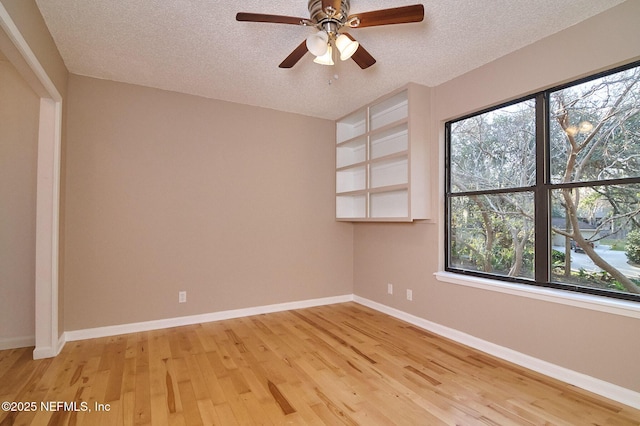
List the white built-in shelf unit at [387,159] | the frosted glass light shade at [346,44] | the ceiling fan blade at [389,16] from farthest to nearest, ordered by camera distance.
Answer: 1. the white built-in shelf unit at [387,159]
2. the frosted glass light shade at [346,44]
3. the ceiling fan blade at [389,16]

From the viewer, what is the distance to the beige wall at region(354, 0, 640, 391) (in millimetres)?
2068

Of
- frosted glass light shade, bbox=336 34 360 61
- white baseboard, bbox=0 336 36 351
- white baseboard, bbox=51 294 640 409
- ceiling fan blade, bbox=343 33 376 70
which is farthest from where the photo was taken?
white baseboard, bbox=0 336 36 351

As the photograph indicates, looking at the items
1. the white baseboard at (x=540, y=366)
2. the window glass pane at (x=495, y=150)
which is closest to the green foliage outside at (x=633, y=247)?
the window glass pane at (x=495, y=150)

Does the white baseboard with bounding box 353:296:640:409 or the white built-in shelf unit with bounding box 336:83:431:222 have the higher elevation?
the white built-in shelf unit with bounding box 336:83:431:222

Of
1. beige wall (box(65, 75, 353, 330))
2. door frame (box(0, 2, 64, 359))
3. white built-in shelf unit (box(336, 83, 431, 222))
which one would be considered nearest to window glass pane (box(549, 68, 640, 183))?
white built-in shelf unit (box(336, 83, 431, 222))

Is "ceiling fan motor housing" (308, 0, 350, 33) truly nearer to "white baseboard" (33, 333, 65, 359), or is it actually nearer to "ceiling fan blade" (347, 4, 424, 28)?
"ceiling fan blade" (347, 4, 424, 28)

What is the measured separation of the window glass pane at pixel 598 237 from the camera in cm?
211

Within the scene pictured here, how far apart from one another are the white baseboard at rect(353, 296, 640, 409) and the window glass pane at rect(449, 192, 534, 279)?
646mm

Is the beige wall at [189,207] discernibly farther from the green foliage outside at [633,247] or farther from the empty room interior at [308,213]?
the green foliage outside at [633,247]

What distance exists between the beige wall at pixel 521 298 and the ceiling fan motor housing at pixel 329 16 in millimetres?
1637

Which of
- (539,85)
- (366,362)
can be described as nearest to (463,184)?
(539,85)

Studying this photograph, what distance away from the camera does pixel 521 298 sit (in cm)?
257

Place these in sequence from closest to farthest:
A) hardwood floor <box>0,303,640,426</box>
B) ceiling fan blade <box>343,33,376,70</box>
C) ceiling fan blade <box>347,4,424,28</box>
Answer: ceiling fan blade <box>347,4,424,28</box>, hardwood floor <box>0,303,640,426</box>, ceiling fan blade <box>343,33,376,70</box>

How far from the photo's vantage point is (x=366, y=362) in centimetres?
260
